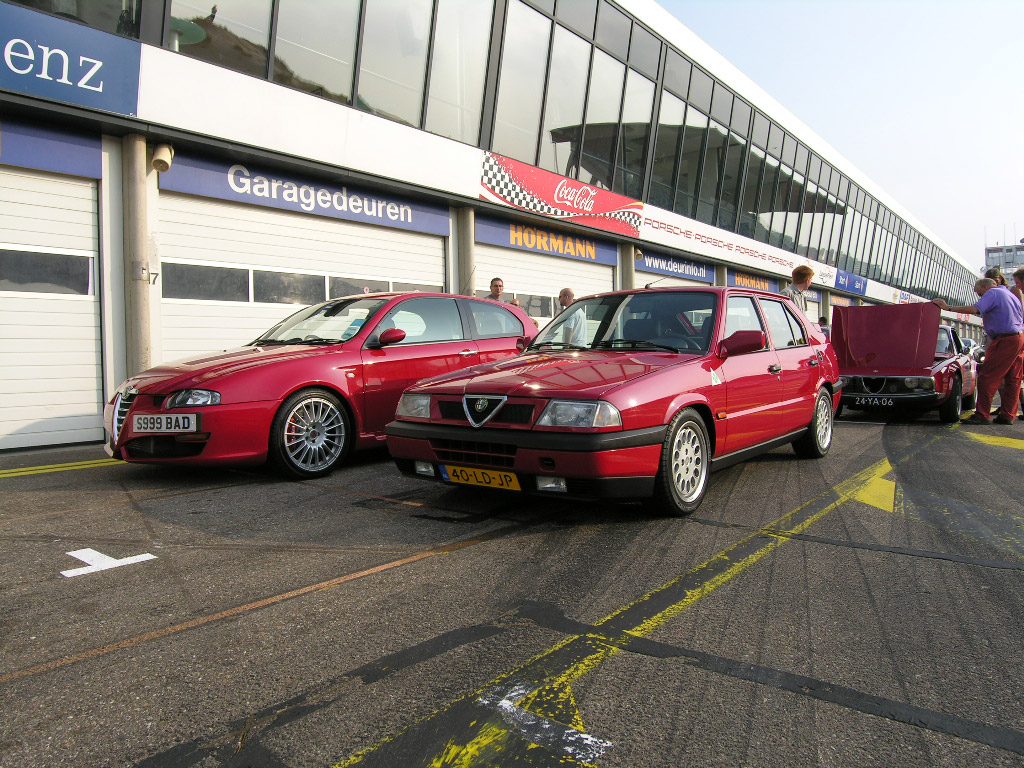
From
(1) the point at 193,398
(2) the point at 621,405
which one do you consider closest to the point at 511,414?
(2) the point at 621,405

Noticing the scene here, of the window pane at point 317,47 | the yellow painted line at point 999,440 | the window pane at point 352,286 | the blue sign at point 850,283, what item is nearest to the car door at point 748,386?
the yellow painted line at point 999,440

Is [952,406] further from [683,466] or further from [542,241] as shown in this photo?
[542,241]

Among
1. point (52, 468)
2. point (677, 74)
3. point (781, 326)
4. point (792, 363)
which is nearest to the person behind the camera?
point (792, 363)

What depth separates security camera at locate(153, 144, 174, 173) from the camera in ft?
27.7

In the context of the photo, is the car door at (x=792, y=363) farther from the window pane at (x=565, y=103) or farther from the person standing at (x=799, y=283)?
the window pane at (x=565, y=103)

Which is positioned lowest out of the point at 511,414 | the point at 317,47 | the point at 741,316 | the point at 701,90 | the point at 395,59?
the point at 511,414

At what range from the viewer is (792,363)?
5.59 meters

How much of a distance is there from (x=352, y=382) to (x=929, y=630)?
433 cm

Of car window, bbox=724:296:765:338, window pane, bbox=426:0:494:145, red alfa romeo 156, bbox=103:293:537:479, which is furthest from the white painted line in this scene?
window pane, bbox=426:0:494:145

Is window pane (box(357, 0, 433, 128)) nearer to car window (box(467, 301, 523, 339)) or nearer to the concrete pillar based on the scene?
the concrete pillar

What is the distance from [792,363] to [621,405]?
262cm

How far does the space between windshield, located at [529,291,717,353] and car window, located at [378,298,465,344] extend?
1450 mm

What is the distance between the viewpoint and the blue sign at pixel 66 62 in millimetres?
7090

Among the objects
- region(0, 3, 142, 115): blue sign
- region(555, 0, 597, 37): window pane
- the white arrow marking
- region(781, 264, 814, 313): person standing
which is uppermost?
region(555, 0, 597, 37): window pane
